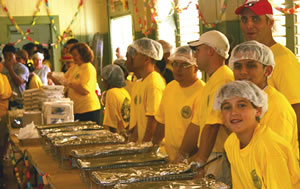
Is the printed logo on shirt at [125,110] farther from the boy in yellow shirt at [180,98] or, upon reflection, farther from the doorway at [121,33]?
the doorway at [121,33]

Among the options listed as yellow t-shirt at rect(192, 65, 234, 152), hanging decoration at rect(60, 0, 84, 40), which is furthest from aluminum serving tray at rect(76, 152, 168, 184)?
hanging decoration at rect(60, 0, 84, 40)

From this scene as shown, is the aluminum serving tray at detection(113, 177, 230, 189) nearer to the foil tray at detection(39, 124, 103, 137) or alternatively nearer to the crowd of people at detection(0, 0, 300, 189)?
the crowd of people at detection(0, 0, 300, 189)

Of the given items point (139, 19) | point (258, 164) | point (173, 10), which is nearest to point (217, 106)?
point (258, 164)

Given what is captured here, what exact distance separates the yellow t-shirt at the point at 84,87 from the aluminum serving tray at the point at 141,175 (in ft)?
10.1

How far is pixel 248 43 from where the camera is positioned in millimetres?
2518

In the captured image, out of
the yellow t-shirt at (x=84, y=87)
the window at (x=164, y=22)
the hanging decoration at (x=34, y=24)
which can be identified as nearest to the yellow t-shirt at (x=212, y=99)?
the yellow t-shirt at (x=84, y=87)

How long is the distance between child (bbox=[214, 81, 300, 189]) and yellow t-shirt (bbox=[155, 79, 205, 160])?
933 mm

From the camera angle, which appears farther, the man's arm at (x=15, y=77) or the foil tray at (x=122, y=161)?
the man's arm at (x=15, y=77)

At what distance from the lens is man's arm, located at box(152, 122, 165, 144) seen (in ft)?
11.8

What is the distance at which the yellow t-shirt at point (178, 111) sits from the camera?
127 inches

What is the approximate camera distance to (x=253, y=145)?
83.1 inches

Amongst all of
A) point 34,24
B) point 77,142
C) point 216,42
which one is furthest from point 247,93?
point 34,24

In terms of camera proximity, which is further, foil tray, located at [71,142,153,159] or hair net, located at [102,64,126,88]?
hair net, located at [102,64,126,88]

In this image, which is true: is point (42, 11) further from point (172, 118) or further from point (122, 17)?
point (172, 118)
